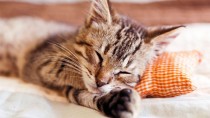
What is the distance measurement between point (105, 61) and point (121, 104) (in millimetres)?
202

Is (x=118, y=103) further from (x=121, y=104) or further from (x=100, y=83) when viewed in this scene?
(x=100, y=83)

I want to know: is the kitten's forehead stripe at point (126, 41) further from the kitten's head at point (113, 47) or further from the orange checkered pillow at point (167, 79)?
the orange checkered pillow at point (167, 79)

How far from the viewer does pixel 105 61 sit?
3.96ft

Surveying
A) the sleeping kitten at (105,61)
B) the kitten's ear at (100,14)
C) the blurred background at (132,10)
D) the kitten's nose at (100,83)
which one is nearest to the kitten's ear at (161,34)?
the sleeping kitten at (105,61)

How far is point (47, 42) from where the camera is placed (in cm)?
163

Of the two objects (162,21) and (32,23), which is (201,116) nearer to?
(162,21)

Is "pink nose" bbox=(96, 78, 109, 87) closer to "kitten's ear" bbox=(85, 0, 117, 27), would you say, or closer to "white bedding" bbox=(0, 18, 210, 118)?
"white bedding" bbox=(0, 18, 210, 118)

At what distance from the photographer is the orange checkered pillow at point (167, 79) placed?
48.0 inches

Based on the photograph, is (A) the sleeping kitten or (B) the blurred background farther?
(B) the blurred background

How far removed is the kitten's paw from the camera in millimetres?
1049

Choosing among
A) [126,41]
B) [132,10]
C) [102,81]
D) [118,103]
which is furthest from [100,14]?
[132,10]

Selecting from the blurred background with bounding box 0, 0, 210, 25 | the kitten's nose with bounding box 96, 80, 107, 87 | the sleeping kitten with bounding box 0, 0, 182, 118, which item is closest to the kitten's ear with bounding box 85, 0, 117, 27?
the sleeping kitten with bounding box 0, 0, 182, 118

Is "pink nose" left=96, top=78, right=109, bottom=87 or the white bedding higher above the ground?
"pink nose" left=96, top=78, right=109, bottom=87

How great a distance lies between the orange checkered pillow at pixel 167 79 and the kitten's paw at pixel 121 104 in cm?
16
